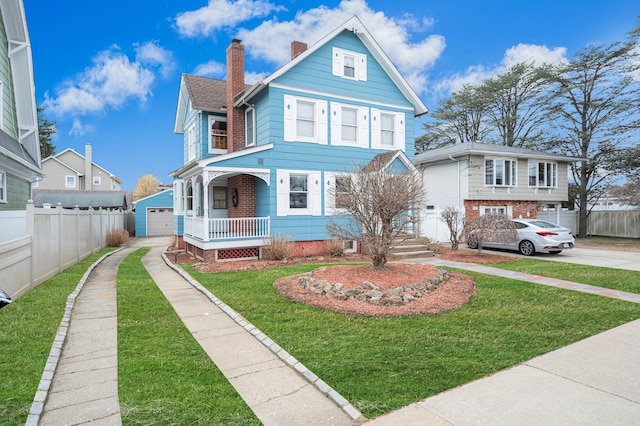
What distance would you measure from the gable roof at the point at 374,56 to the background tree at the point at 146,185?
63.7 meters

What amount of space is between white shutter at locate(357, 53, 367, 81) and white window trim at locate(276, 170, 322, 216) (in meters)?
4.72

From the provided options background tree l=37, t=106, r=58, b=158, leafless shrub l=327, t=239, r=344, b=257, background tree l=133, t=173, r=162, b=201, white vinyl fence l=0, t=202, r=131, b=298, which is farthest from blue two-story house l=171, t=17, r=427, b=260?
background tree l=133, t=173, r=162, b=201

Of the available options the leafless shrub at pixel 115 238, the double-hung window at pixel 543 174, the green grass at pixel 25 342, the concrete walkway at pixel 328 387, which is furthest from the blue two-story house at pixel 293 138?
the double-hung window at pixel 543 174

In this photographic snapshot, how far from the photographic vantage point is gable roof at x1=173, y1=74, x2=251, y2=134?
53.2ft

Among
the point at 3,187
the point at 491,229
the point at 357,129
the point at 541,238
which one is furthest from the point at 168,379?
the point at 541,238

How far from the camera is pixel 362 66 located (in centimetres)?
1577

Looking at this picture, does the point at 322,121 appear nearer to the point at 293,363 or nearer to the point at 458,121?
the point at 293,363

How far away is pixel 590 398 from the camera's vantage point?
11.8 feet

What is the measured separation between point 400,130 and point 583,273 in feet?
30.1

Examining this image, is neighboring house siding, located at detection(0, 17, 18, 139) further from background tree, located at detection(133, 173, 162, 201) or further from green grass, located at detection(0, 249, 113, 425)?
background tree, located at detection(133, 173, 162, 201)

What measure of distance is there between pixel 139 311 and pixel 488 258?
11952 mm

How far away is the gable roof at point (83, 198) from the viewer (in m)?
31.7

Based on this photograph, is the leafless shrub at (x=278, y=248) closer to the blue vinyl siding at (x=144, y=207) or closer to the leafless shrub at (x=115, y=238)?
the leafless shrub at (x=115, y=238)

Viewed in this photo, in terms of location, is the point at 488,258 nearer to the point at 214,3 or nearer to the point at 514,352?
the point at 514,352
